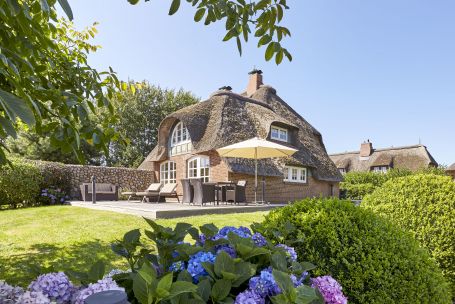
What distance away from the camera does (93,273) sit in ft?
5.16

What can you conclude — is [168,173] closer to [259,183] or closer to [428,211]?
[259,183]

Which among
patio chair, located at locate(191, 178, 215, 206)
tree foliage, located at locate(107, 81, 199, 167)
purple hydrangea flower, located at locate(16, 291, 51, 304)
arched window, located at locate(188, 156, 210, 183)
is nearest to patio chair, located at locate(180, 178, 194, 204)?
patio chair, located at locate(191, 178, 215, 206)

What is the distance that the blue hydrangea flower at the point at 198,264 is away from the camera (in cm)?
158

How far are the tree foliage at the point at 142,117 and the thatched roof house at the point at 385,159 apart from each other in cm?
2314

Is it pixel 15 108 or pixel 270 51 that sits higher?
pixel 270 51

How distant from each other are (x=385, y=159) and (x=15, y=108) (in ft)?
140

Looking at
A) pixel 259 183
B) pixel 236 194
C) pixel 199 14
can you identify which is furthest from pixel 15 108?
pixel 259 183

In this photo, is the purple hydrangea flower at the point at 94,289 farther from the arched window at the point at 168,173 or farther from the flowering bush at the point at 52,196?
the arched window at the point at 168,173

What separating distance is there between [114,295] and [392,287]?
2.45 m

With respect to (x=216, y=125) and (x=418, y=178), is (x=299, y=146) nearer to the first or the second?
(x=216, y=125)

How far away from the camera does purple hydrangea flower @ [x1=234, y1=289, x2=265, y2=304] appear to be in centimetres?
143

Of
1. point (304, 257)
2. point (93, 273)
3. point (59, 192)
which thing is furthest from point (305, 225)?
point (59, 192)

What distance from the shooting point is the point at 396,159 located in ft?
126

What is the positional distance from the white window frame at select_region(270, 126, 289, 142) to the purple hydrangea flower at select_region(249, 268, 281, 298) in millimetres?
19341
